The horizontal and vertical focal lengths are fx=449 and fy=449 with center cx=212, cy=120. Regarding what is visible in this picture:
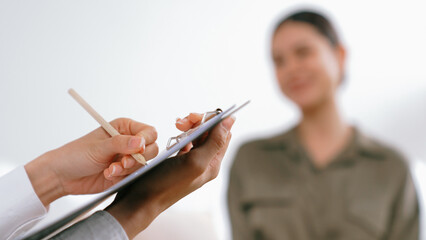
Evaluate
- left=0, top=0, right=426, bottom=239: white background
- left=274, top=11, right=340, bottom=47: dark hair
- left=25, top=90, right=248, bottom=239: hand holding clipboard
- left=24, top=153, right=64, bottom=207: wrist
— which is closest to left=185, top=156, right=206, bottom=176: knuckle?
left=25, top=90, right=248, bottom=239: hand holding clipboard

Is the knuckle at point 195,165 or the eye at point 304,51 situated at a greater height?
the knuckle at point 195,165

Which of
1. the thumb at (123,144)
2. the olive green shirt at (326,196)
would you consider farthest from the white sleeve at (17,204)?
the olive green shirt at (326,196)

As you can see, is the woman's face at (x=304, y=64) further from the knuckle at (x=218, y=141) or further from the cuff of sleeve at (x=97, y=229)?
the cuff of sleeve at (x=97, y=229)

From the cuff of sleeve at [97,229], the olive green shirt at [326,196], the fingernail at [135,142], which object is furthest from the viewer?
the olive green shirt at [326,196]

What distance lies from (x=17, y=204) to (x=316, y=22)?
4.31 feet

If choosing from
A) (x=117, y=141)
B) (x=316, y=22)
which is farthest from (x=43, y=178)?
(x=316, y=22)

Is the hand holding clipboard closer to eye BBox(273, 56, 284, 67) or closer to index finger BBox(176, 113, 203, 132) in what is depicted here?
index finger BBox(176, 113, 203, 132)

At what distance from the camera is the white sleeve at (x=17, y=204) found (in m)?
0.60

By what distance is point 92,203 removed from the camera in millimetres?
371

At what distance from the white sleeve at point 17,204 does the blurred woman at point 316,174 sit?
42.5 inches

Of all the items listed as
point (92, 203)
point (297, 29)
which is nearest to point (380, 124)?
point (297, 29)

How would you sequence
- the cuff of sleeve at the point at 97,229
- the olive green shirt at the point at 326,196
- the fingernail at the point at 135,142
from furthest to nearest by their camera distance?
1. the olive green shirt at the point at 326,196
2. the fingernail at the point at 135,142
3. the cuff of sleeve at the point at 97,229

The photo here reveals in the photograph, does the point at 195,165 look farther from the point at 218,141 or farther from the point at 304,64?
the point at 304,64

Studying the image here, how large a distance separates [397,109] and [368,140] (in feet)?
1.28
